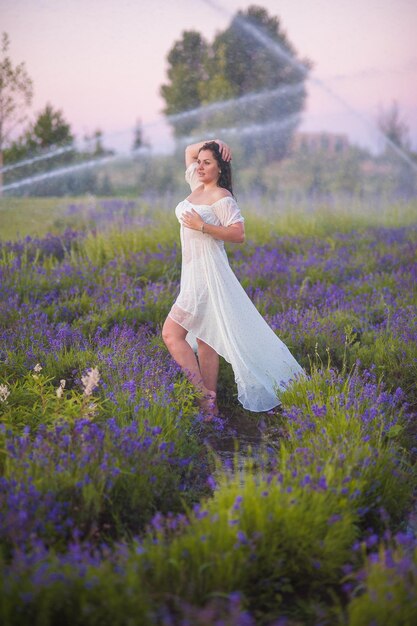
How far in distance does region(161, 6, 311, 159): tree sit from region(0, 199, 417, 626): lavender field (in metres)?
17.5

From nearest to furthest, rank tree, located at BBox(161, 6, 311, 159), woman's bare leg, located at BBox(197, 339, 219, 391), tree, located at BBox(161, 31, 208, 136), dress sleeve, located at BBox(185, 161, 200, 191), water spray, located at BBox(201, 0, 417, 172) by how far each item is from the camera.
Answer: woman's bare leg, located at BBox(197, 339, 219, 391) → dress sleeve, located at BBox(185, 161, 200, 191) → water spray, located at BBox(201, 0, 417, 172) → tree, located at BBox(161, 6, 311, 159) → tree, located at BBox(161, 31, 208, 136)

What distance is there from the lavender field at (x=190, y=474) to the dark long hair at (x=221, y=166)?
1209 millimetres

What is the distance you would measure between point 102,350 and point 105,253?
3424mm

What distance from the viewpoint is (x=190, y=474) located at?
3.54 metres

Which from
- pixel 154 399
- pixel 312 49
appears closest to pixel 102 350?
pixel 154 399

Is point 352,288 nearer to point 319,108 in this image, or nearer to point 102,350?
point 102,350

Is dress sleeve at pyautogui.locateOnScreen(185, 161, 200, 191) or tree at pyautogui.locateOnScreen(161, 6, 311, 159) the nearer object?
dress sleeve at pyautogui.locateOnScreen(185, 161, 200, 191)

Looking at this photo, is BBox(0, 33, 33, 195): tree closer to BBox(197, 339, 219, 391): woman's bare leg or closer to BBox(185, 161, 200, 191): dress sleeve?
BBox(185, 161, 200, 191): dress sleeve

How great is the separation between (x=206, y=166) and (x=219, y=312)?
93cm

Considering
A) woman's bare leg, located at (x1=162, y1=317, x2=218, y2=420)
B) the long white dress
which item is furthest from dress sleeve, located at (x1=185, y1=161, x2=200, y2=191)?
woman's bare leg, located at (x1=162, y1=317, x2=218, y2=420)

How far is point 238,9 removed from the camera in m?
22.9

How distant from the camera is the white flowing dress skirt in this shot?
180 inches

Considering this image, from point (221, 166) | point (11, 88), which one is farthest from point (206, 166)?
point (11, 88)

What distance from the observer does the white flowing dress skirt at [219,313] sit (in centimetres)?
458
